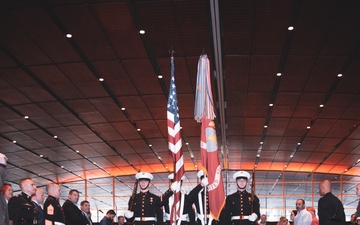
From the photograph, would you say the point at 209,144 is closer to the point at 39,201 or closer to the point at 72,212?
the point at 39,201

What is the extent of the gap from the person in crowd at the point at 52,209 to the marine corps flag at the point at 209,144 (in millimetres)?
3542

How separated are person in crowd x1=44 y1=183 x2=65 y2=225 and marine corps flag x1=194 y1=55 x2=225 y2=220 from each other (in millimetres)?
3542

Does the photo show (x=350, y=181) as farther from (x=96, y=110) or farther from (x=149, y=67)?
(x=149, y=67)

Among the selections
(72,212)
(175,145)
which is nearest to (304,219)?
(72,212)

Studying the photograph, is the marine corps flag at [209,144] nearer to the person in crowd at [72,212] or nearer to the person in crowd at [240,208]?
the person in crowd at [240,208]

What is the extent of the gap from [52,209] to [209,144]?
3.88 m

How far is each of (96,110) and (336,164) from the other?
16.0 metres

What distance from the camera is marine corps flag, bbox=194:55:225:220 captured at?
26.6 feet

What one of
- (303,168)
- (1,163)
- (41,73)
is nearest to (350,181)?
(303,168)

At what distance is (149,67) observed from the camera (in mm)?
17453

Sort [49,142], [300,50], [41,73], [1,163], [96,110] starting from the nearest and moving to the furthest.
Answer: [1,163], [300,50], [41,73], [96,110], [49,142]

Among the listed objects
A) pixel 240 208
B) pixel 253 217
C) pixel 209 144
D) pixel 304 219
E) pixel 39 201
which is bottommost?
pixel 304 219

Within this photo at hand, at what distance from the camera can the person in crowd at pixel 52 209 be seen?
10.6 m

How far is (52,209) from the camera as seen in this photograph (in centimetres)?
1066
